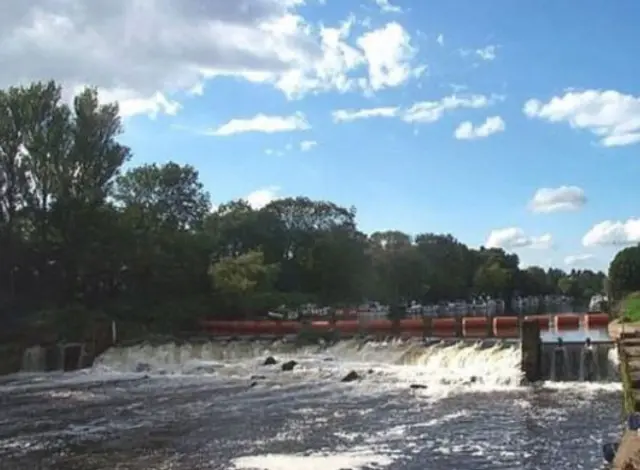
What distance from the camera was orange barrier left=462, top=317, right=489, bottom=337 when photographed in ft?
130

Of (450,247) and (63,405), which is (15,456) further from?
(450,247)

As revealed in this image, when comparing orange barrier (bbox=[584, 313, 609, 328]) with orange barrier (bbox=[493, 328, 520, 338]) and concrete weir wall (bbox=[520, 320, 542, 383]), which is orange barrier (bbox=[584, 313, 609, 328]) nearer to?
orange barrier (bbox=[493, 328, 520, 338])

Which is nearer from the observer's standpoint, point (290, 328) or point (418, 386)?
point (418, 386)

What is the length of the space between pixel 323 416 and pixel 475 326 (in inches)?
695

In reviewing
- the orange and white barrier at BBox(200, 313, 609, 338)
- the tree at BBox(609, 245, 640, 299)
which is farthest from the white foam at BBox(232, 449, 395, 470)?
the tree at BBox(609, 245, 640, 299)

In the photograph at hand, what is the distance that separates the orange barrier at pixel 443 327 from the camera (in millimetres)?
39944

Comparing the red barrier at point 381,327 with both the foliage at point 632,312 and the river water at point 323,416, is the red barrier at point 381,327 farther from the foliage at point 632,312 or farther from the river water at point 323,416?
the foliage at point 632,312

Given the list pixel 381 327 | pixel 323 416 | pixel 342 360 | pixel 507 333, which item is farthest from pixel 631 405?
pixel 381 327

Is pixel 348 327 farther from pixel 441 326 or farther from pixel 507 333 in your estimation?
pixel 507 333

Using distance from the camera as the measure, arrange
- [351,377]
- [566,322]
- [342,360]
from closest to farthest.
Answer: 1. [351,377]
2. [342,360]
3. [566,322]

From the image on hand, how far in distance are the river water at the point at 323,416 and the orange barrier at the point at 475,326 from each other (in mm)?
4518

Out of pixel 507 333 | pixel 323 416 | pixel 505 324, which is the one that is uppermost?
pixel 505 324

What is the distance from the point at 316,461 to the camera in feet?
59.5

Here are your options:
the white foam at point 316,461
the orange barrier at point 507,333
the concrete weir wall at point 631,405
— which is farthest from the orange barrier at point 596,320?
the white foam at point 316,461
